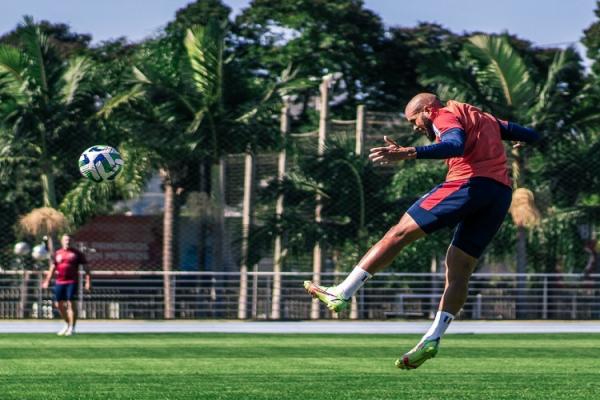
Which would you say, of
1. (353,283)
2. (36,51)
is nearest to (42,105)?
(36,51)

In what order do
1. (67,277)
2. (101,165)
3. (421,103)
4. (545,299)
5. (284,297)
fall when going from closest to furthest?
(421,103), (101,165), (67,277), (545,299), (284,297)

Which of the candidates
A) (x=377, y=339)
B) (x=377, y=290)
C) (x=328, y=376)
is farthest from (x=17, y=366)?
(x=377, y=290)

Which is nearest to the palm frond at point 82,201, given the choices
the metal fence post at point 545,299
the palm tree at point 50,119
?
the palm tree at point 50,119

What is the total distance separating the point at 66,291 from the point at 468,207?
44.4 ft

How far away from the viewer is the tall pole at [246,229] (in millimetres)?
27078

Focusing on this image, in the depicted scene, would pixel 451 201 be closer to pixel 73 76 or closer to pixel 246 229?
pixel 246 229

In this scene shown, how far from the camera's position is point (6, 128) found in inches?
1045

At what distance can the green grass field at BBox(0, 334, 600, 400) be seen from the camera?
32.0ft

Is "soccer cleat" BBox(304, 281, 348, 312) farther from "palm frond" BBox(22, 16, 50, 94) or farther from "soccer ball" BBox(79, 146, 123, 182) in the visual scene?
"palm frond" BBox(22, 16, 50, 94)

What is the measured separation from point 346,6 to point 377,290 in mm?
15491

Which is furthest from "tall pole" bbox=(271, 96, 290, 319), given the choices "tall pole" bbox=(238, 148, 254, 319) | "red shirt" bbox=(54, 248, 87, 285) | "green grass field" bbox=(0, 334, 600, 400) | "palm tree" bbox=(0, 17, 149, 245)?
"green grass field" bbox=(0, 334, 600, 400)

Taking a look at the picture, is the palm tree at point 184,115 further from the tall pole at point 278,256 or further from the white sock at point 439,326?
the white sock at point 439,326

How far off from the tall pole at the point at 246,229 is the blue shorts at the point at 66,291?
568cm

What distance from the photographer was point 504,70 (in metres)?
28.3
